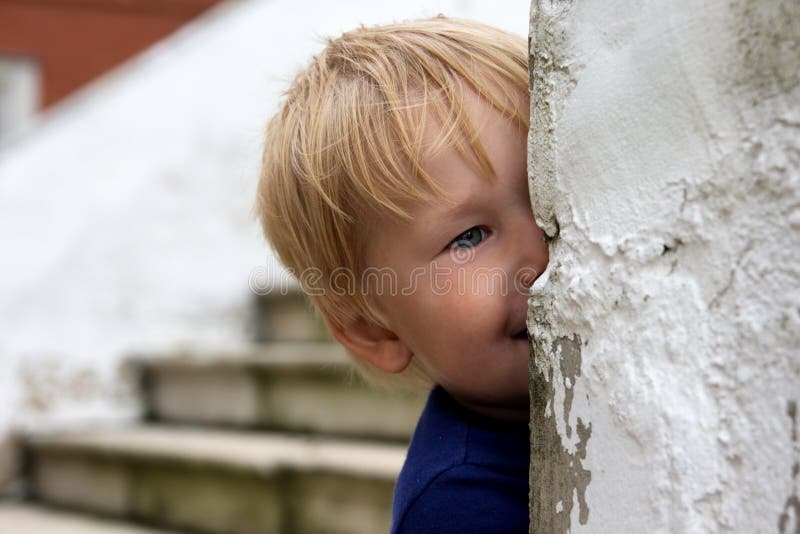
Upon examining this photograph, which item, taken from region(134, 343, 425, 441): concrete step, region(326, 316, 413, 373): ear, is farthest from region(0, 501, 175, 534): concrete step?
region(326, 316, 413, 373): ear

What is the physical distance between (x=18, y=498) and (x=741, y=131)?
102 inches

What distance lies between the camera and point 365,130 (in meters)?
0.97

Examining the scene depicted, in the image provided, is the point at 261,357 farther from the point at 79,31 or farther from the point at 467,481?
the point at 79,31

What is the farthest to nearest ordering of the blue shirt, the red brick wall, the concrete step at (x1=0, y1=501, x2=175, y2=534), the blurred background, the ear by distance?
1. the red brick wall
2. the concrete step at (x1=0, y1=501, x2=175, y2=534)
3. the blurred background
4. the ear
5. the blue shirt

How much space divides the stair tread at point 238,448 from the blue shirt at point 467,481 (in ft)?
2.37

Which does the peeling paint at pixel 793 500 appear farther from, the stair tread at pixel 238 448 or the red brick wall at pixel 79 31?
the red brick wall at pixel 79 31

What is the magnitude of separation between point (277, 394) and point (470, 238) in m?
1.52

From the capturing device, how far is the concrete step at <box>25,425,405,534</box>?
180cm

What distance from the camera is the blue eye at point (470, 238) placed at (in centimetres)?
92

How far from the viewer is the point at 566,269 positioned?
65cm

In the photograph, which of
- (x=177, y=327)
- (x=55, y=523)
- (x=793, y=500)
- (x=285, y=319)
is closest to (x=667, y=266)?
(x=793, y=500)

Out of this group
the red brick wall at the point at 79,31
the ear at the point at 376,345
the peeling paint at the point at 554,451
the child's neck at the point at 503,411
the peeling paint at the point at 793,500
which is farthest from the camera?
the red brick wall at the point at 79,31

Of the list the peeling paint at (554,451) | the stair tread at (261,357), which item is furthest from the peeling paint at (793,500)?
the stair tread at (261,357)

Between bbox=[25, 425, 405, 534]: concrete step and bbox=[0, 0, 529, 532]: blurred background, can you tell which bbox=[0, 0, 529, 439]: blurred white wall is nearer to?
bbox=[0, 0, 529, 532]: blurred background
